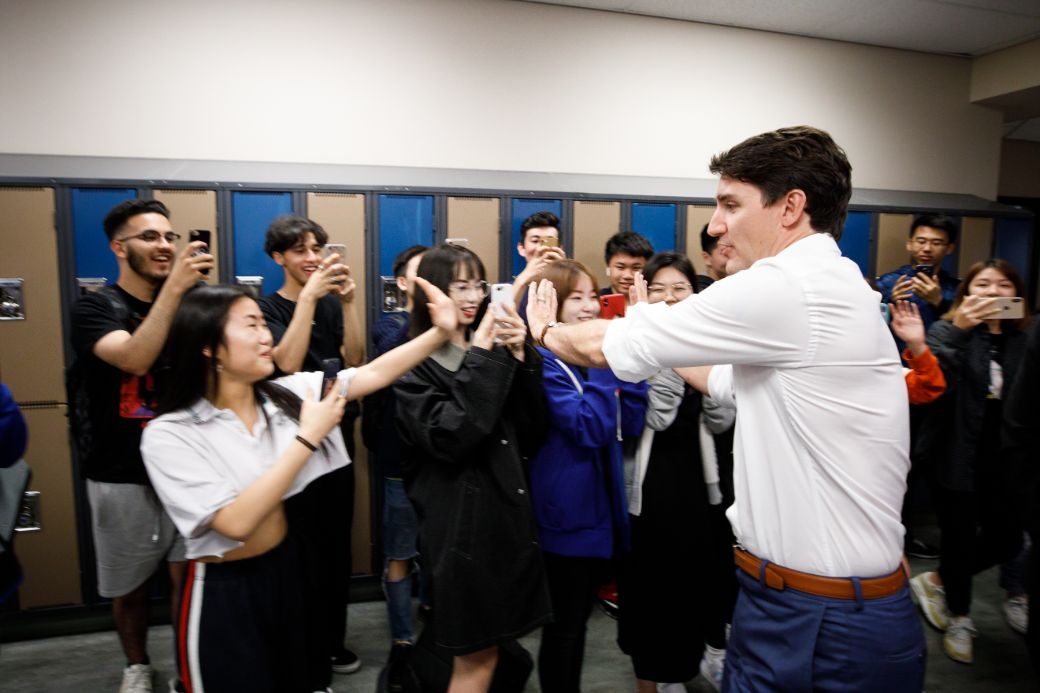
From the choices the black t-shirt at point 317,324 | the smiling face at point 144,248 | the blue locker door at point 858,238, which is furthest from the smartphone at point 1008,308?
the smiling face at point 144,248

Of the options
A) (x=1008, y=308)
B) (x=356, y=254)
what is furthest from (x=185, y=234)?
(x=1008, y=308)

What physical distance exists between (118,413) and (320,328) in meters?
0.74

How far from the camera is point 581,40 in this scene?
4.06 metres

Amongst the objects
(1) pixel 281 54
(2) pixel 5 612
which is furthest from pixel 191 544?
(1) pixel 281 54

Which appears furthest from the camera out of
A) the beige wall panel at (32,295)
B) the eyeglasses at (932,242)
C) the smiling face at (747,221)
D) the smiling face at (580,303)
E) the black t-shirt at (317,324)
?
the eyeglasses at (932,242)

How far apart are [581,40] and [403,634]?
3.43m

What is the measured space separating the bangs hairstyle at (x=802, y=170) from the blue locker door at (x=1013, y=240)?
13.2 ft

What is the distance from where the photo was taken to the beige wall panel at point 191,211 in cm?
299

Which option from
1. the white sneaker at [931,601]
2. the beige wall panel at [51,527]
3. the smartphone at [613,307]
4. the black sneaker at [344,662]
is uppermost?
the smartphone at [613,307]

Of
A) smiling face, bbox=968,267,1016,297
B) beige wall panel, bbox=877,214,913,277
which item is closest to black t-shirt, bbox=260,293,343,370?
smiling face, bbox=968,267,1016,297

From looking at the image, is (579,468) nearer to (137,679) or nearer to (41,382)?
(137,679)

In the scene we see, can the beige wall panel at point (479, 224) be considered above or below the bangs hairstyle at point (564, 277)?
above

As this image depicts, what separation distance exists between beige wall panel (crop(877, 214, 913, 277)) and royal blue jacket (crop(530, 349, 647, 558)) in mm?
3003

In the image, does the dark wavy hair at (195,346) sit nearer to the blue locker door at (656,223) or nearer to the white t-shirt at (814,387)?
the white t-shirt at (814,387)
